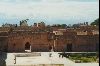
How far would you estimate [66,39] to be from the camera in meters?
29.8

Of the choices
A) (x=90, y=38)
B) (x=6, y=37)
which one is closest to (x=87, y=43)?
(x=90, y=38)

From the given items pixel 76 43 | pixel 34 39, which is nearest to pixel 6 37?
pixel 34 39

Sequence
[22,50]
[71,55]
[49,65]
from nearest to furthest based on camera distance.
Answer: [49,65] < [71,55] < [22,50]

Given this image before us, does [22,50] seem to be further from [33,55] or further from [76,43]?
[76,43]

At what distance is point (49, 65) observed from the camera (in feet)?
60.9

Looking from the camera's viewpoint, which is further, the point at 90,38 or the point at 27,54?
the point at 90,38

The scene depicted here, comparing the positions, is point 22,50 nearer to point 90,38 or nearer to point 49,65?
point 90,38

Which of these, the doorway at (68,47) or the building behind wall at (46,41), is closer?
the building behind wall at (46,41)

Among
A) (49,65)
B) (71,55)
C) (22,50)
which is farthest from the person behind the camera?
(22,50)

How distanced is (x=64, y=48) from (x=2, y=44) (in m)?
6.19

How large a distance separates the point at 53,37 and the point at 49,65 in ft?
37.2

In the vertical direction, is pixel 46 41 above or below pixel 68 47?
above

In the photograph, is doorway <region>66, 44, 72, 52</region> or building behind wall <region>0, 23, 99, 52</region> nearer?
building behind wall <region>0, 23, 99, 52</region>

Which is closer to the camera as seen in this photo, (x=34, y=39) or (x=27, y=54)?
(x=27, y=54)
